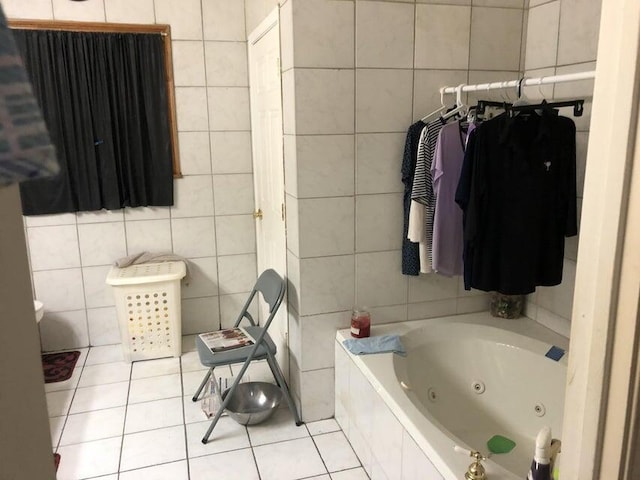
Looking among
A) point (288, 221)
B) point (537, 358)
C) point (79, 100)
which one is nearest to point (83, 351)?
point (79, 100)

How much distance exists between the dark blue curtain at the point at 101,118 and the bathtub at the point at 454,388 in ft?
5.41

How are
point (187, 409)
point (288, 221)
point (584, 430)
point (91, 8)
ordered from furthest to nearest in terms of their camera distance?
1. point (91, 8)
2. point (187, 409)
3. point (288, 221)
4. point (584, 430)

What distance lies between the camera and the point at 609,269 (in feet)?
2.13

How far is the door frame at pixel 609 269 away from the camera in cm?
61

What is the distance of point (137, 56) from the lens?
9.96 ft

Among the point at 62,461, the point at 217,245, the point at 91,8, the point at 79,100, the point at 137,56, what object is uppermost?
the point at 91,8

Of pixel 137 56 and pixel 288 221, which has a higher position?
pixel 137 56

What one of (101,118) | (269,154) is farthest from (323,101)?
(101,118)

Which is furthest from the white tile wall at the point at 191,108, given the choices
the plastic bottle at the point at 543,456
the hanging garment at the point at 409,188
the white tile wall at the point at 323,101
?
the plastic bottle at the point at 543,456

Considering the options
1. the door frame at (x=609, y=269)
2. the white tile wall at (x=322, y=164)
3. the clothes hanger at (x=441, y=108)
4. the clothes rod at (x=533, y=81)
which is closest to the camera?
the door frame at (x=609, y=269)

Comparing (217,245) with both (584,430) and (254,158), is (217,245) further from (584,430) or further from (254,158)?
(584,430)

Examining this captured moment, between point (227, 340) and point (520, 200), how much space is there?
152 centimetres

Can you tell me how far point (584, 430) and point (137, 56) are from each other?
9.95 ft

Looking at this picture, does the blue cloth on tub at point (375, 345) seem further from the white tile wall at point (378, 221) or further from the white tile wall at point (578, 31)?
the white tile wall at point (578, 31)
